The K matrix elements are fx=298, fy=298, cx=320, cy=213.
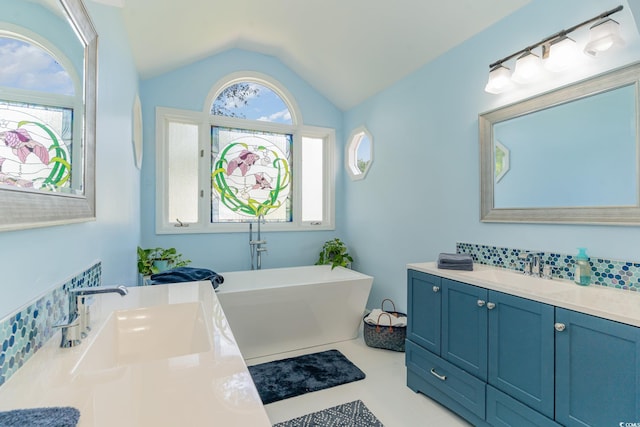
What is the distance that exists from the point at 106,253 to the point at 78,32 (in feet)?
3.53

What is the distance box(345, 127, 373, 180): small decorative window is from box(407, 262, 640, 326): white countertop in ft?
6.11

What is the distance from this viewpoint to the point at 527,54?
1.84 metres

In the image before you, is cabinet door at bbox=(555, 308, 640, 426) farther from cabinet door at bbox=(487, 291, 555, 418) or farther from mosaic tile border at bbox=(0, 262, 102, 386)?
mosaic tile border at bbox=(0, 262, 102, 386)

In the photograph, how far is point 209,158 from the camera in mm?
3449

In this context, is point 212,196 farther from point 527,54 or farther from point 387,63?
point 527,54

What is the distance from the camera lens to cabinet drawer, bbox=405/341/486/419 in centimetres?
174

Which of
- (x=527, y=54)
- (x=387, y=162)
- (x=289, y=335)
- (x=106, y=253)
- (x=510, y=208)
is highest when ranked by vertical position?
(x=527, y=54)

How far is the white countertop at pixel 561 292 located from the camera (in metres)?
1.24

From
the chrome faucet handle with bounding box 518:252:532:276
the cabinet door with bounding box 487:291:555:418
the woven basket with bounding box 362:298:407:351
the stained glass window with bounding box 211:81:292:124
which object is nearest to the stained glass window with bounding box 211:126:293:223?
the stained glass window with bounding box 211:81:292:124

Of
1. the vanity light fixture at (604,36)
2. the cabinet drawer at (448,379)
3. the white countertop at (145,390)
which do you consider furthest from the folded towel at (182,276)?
the vanity light fixture at (604,36)

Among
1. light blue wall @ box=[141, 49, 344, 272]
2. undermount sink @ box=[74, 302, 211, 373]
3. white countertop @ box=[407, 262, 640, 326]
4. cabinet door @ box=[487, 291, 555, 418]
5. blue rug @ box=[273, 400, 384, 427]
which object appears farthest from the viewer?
light blue wall @ box=[141, 49, 344, 272]

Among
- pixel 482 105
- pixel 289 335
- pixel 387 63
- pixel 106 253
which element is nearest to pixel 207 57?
pixel 387 63

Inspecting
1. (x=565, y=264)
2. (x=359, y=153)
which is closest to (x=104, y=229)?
(x=565, y=264)

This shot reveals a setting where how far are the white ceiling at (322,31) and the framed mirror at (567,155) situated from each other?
0.77 metres
